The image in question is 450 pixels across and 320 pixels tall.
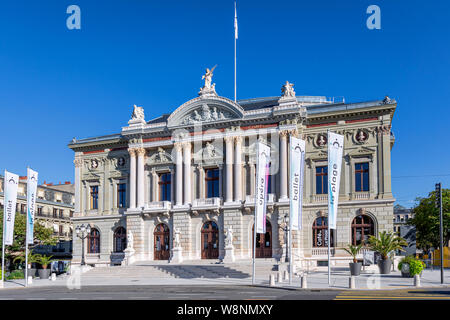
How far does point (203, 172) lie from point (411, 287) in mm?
24880

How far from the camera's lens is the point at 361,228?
1670 inches

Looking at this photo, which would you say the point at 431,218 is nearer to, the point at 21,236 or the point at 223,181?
the point at 223,181

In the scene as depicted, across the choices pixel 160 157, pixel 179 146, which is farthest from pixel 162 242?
pixel 179 146

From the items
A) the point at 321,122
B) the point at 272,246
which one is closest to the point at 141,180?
the point at 272,246

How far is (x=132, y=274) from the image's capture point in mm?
42031

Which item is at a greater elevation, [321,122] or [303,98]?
[303,98]

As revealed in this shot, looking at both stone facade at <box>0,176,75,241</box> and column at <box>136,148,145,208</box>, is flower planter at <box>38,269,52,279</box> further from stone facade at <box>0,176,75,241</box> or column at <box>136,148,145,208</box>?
stone facade at <box>0,176,75,241</box>

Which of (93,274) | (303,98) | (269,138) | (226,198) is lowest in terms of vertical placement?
(93,274)

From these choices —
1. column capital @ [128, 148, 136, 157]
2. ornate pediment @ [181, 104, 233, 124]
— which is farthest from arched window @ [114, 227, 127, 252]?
ornate pediment @ [181, 104, 233, 124]

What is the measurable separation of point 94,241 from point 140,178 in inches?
343

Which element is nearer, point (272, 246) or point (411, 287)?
point (411, 287)

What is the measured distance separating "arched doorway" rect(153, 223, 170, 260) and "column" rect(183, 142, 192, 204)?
12.0 feet
